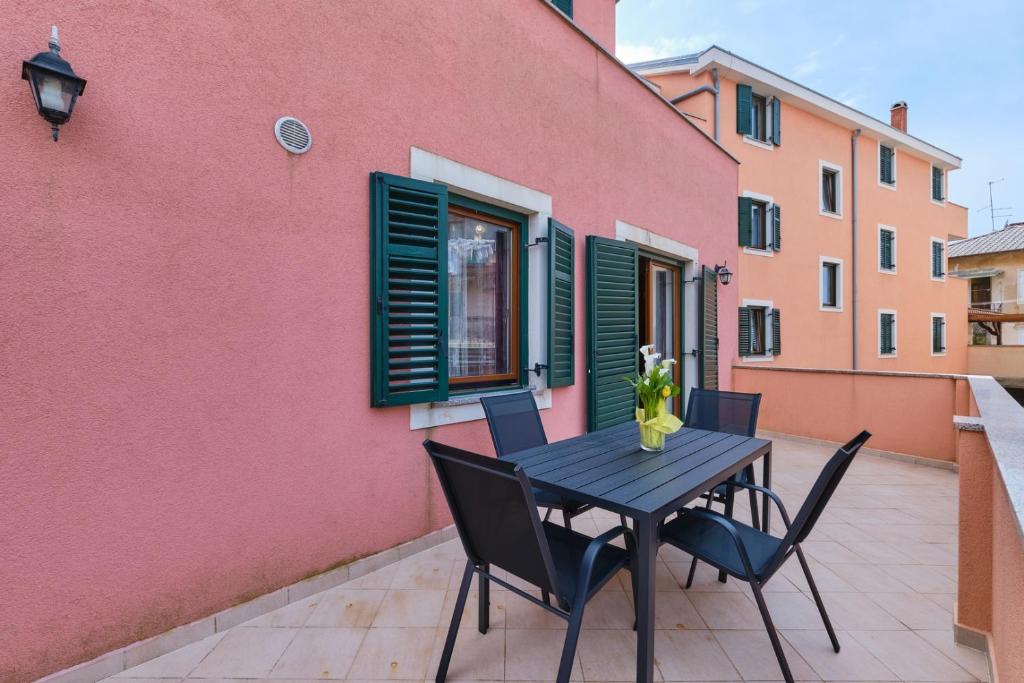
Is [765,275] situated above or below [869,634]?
above

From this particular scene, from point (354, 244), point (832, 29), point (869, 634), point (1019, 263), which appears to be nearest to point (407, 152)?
point (354, 244)

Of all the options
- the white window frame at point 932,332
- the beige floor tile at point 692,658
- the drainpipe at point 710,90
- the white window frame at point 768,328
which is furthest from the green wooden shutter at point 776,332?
the beige floor tile at point 692,658

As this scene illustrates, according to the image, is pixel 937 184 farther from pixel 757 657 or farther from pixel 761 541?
pixel 757 657

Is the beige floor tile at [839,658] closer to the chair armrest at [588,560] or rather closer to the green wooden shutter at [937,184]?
the chair armrest at [588,560]

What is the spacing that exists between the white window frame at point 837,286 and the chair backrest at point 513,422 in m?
9.85

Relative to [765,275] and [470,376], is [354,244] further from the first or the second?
[765,275]

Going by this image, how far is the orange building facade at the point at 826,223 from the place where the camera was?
8664mm

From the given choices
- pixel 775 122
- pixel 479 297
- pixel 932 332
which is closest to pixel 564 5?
pixel 479 297

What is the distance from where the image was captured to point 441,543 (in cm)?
290

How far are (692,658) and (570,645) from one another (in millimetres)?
794

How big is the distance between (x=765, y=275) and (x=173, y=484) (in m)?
9.77

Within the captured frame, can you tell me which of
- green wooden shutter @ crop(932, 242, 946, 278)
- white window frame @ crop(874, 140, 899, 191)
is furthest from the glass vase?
green wooden shutter @ crop(932, 242, 946, 278)

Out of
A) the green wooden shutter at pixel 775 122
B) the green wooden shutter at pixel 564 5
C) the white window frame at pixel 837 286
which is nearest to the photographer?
the green wooden shutter at pixel 564 5

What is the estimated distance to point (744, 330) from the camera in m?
8.41
